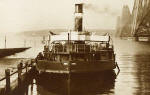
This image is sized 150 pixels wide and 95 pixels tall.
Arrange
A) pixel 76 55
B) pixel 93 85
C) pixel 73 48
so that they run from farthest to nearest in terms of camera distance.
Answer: pixel 73 48 < pixel 76 55 < pixel 93 85

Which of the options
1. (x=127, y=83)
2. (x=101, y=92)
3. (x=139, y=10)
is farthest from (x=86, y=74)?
(x=139, y=10)

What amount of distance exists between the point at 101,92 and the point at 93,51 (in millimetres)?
6206

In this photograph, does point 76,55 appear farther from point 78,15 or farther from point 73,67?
point 78,15

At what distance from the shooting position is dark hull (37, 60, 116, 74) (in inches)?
901

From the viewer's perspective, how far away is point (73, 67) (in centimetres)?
2284

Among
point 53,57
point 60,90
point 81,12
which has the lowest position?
point 60,90

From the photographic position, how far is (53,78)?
82.1ft

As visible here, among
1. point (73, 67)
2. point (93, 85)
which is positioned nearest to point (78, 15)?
point (73, 67)

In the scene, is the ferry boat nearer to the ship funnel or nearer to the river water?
the ship funnel

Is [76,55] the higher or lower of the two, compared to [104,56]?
higher

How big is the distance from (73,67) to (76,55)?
1.84m

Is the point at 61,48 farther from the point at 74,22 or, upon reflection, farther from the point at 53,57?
the point at 74,22

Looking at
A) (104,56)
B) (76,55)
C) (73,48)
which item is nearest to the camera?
(76,55)

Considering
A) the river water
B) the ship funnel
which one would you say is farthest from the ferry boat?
the river water
